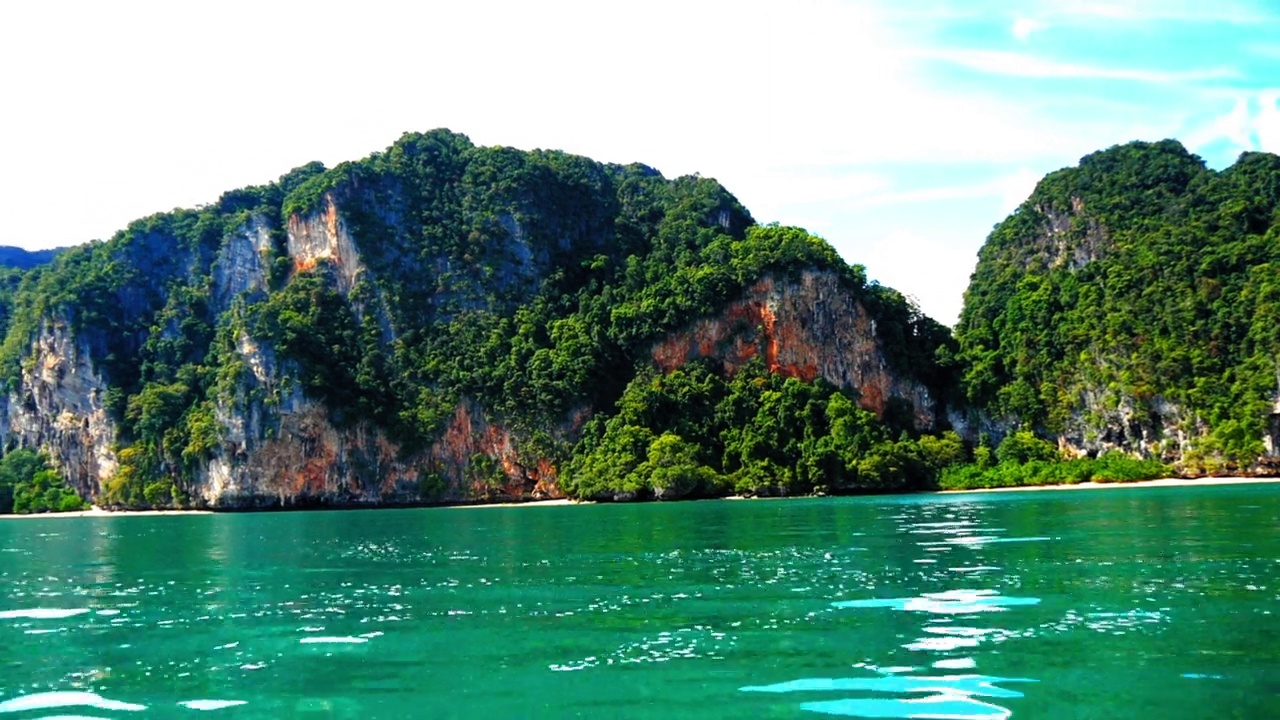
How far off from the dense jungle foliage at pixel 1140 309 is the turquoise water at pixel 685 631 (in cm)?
7315

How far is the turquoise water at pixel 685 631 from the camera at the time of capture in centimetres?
1536

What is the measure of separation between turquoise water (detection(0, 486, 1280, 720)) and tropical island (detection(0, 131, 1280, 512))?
72.6 meters

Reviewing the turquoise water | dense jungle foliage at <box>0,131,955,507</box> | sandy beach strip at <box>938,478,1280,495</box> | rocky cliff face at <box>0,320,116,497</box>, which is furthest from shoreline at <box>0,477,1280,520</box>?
the turquoise water

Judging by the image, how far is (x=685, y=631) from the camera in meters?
20.7

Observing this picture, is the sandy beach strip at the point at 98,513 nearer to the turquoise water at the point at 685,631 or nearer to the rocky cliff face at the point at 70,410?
the rocky cliff face at the point at 70,410

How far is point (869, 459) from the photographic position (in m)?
108

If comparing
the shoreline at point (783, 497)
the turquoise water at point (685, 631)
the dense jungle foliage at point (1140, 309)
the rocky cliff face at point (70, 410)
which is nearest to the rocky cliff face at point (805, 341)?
the dense jungle foliage at point (1140, 309)

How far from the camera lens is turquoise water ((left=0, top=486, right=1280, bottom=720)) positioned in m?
15.4

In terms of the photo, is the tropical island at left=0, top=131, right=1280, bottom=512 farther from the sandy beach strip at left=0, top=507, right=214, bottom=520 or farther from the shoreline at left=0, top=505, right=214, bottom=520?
the sandy beach strip at left=0, top=507, right=214, bottom=520

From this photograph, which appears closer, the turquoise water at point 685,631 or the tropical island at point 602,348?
the turquoise water at point 685,631

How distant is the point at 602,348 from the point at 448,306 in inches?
830

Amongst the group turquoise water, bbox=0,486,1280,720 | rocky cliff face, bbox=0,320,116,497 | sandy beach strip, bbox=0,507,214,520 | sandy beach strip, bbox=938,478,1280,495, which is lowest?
sandy beach strip, bbox=938,478,1280,495

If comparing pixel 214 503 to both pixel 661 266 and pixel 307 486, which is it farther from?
pixel 661 266

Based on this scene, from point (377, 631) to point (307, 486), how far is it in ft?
346
